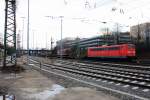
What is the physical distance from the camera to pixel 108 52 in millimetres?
48500

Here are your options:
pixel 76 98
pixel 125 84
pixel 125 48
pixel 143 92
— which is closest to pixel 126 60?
pixel 125 48

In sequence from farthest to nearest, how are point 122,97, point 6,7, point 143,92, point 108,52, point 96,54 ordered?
point 96,54
point 108,52
point 6,7
point 143,92
point 122,97

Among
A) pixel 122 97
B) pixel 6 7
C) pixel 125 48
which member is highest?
pixel 6 7

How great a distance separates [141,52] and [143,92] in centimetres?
4431

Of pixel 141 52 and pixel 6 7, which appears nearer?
pixel 6 7

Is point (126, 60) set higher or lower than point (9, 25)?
lower

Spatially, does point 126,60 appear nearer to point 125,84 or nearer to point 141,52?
point 141,52

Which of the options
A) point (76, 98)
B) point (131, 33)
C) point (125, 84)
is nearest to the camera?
point (76, 98)

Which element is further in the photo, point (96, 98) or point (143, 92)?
point (143, 92)

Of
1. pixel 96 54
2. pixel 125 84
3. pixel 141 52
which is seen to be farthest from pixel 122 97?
pixel 141 52

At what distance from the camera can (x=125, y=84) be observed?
1725 cm

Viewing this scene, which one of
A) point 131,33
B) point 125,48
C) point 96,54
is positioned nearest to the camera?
point 125,48

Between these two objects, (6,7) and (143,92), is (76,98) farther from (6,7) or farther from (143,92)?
(6,7)

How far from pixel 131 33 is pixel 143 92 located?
307 feet
